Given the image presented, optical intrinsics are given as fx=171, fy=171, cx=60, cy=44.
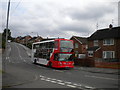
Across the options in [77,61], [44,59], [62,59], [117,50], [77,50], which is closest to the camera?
[62,59]

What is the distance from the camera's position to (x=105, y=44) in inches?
1421

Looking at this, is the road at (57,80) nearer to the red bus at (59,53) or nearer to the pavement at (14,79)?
the pavement at (14,79)

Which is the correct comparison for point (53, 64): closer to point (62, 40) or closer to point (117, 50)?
point (62, 40)

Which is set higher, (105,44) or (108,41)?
(108,41)

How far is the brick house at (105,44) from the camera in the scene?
33844 millimetres

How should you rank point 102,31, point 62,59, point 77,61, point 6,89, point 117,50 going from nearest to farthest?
point 6,89, point 62,59, point 77,61, point 117,50, point 102,31

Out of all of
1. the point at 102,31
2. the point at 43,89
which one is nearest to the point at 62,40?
the point at 43,89

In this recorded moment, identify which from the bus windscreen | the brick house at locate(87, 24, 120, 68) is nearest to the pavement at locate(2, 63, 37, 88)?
the bus windscreen

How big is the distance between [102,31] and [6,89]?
34.2 meters

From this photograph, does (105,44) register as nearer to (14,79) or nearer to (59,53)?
(59,53)

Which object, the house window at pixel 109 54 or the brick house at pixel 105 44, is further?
the house window at pixel 109 54

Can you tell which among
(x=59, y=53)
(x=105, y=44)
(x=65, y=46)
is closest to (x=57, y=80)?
(x=59, y=53)

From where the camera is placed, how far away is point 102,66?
80.6 feet

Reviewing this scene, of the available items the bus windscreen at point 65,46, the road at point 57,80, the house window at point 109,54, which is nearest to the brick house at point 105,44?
the house window at point 109,54
